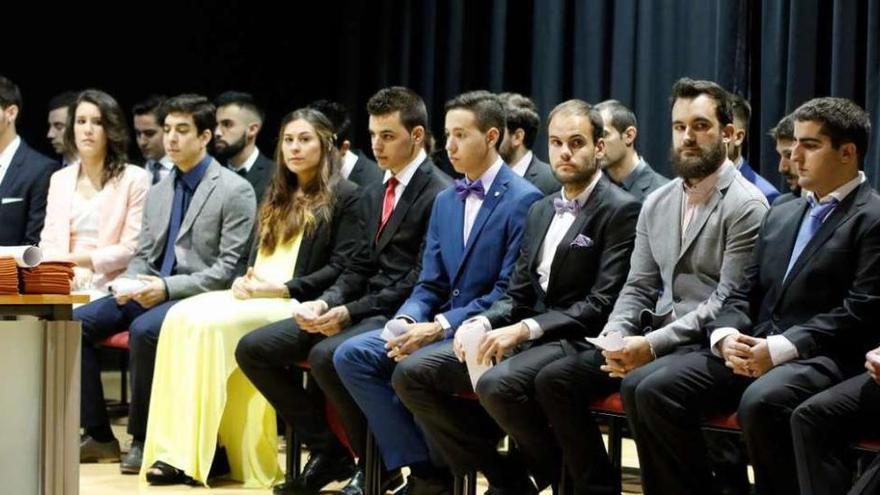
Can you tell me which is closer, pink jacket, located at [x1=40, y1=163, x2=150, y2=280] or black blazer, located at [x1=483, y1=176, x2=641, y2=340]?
black blazer, located at [x1=483, y1=176, x2=641, y2=340]

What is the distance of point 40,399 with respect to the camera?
4.63m

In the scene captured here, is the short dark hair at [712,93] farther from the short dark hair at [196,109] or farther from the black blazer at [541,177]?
the short dark hair at [196,109]

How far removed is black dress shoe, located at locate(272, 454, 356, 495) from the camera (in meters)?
5.73

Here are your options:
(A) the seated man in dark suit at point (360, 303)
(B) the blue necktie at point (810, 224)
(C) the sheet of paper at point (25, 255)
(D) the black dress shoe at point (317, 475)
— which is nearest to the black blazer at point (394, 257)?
(A) the seated man in dark suit at point (360, 303)

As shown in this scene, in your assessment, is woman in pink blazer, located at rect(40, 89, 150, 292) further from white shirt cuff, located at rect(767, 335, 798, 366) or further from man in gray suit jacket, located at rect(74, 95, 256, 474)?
white shirt cuff, located at rect(767, 335, 798, 366)

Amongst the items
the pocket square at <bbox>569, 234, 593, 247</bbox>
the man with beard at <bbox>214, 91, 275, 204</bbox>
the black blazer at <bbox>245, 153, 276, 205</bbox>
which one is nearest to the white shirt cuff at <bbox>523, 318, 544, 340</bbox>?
the pocket square at <bbox>569, 234, 593, 247</bbox>

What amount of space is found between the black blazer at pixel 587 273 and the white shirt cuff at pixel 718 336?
0.58m

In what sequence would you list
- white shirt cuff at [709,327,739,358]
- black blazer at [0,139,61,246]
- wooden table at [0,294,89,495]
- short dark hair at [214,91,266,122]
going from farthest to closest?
1. short dark hair at [214,91,266,122]
2. black blazer at [0,139,61,246]
3. wooden table at [0,294,89,495]
4. white shirt cuff at [709,327,739,358]

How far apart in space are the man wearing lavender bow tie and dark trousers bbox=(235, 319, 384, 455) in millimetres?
713

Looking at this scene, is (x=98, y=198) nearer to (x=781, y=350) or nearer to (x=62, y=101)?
(x=62, y=101)

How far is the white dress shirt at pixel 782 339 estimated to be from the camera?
4328mm

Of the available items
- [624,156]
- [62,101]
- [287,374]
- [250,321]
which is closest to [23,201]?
[62,101]

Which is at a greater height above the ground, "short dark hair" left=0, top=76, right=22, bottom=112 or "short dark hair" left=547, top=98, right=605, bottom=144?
"short dark hair" left=0, top=76, right=22, bottom=112

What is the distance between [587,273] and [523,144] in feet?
5.94
